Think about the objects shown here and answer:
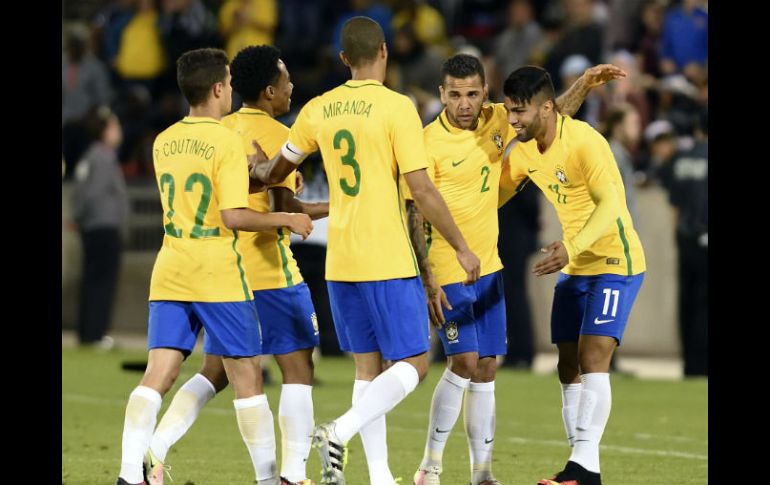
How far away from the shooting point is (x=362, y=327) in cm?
805

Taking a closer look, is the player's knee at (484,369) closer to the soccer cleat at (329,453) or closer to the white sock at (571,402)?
the white sock at (571,402)

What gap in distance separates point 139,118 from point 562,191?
13.9 metres

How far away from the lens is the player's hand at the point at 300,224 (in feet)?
25.3

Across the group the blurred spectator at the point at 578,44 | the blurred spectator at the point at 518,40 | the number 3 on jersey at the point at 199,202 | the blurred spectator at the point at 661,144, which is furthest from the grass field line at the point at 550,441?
the blurred spectator at the point at 518,40

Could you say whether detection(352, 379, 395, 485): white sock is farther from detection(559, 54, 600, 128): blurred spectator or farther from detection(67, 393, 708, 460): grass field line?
detection(559, 54, 600, 128): blurred spectator

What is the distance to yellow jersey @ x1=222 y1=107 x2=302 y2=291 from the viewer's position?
8.27 metres

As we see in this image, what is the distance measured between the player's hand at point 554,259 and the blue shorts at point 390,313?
2.06 ft

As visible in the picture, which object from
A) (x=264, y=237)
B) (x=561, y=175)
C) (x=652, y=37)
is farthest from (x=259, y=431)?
(x=652, y=37)

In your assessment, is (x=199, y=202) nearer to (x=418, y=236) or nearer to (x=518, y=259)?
(x=418, y=236)

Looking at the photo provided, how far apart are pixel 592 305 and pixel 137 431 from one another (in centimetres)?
254
